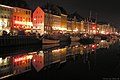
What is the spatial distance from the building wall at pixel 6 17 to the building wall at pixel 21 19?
2.29 m

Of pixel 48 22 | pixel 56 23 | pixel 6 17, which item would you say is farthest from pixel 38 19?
pixel 6 17

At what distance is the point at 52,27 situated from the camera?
9550cm

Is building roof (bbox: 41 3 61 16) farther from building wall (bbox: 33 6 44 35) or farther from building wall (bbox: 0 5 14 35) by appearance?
building wall (bbox: 0 5 14 35)

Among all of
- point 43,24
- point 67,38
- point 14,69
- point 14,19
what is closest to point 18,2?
point 14,19

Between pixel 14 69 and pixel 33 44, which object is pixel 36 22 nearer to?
pixel 33 44

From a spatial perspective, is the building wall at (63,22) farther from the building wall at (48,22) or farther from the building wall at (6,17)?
the building wall at (6,17)

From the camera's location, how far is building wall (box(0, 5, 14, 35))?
212 ft

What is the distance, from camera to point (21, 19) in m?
76.6

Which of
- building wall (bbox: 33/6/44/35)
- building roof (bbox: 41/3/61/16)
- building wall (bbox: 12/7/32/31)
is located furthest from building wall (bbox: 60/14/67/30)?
building wall (bbox: 12/7/32/31)

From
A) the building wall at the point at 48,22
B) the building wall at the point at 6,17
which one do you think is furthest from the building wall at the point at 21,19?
the building wall at the point at 48,22

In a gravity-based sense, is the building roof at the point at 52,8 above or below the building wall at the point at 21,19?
above

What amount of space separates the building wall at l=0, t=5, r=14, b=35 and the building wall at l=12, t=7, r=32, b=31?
229cm

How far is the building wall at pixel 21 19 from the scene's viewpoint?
236 ft

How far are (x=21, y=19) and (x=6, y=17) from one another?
961 cm
